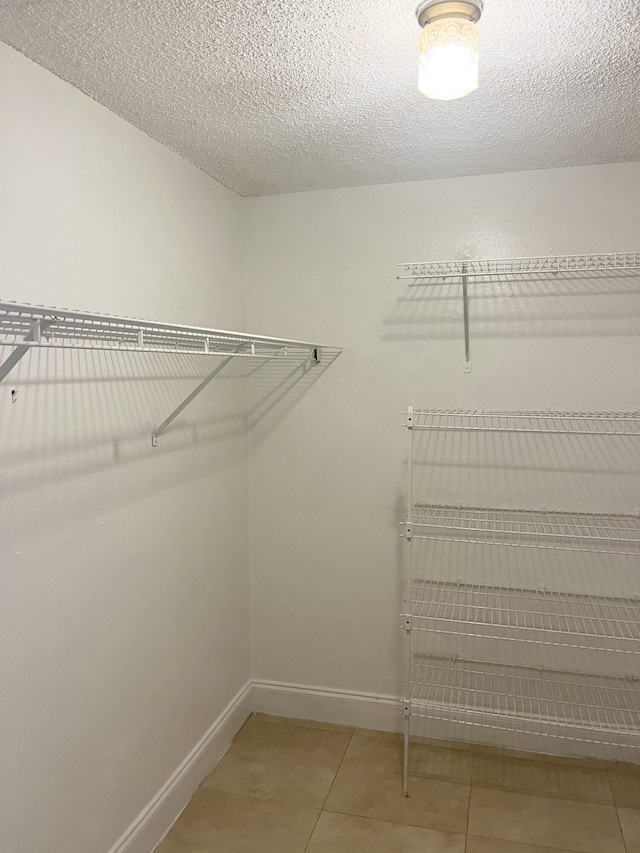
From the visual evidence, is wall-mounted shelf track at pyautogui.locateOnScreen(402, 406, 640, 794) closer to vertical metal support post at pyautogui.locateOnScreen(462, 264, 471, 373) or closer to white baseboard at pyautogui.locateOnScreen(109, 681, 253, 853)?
vertical metal support post at pyautogui.locateOnScreen(462, 264, 471, 373)

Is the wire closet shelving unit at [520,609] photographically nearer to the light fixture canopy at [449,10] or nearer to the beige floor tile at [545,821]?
the beige floor tile at [545,821]

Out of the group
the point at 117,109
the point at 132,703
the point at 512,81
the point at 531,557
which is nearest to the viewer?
the point at 512,81

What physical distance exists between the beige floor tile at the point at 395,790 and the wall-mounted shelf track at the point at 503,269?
5.03 ft

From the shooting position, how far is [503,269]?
2475 millimetres

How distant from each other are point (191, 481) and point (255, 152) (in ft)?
3.78

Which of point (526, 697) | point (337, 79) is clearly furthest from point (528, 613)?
point (337, 79)

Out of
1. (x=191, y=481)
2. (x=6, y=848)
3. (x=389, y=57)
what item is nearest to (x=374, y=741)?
(x=191, y=481)

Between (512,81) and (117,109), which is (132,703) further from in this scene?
(512,81)

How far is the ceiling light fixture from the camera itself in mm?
1294

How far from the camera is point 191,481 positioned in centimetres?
230

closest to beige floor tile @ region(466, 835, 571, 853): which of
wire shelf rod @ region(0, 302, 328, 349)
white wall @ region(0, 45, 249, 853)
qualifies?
white wall @ region(0, 45, 249, 853)

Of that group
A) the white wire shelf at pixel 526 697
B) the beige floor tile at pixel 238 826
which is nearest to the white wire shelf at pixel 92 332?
the white wire shelf at pixel 526 697

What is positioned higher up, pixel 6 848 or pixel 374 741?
pixel 6 848

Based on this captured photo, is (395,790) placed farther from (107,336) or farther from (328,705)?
(107,336)
